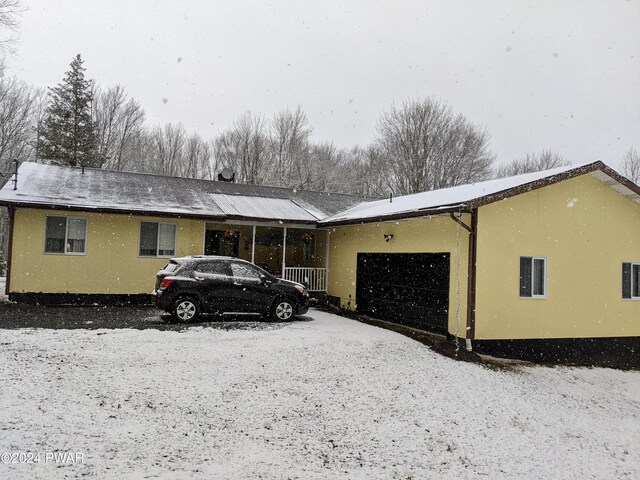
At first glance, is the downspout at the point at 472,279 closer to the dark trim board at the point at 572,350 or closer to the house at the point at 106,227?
the dark trim board at the point at 572,350

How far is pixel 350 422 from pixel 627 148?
43.5 m

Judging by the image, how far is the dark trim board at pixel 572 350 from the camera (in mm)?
10195

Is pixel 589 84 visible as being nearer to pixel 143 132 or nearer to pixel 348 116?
pixel 348 116

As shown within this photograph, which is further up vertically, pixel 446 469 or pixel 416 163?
pixel 416 163

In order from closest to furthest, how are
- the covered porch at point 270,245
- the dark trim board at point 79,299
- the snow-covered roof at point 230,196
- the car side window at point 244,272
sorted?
the snow-covered roof at point 230,196, the car side window at point 244,272, the dark trim board at point 79,299, the covered porch at point 270,245

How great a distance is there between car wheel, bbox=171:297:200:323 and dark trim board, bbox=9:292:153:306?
2377 millimetres

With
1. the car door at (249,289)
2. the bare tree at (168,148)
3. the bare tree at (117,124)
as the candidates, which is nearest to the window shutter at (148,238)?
Answer: the car door at (249,289)

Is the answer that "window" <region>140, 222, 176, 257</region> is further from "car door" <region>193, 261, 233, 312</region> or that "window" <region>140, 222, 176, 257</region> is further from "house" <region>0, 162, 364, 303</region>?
"car door" <region>193, 261, 233, 312</region>

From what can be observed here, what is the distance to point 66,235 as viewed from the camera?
13211 millimetres

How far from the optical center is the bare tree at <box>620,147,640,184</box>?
38625mm

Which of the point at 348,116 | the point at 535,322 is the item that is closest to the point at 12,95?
the point at 348,116

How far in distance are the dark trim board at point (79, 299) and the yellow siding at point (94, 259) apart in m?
0.12

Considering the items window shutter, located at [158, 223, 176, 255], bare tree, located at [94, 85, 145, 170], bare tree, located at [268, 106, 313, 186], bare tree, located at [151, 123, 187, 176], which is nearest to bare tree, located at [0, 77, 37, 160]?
bare tree, located at [94, 85, 145, 170]

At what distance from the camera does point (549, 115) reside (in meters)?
34.1
